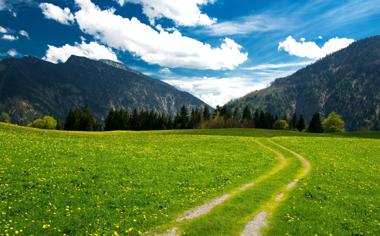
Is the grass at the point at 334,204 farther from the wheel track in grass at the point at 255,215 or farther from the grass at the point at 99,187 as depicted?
the grass at the point at 99,187

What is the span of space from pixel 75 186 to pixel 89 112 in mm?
128670

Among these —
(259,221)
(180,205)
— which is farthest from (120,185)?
(259,221)

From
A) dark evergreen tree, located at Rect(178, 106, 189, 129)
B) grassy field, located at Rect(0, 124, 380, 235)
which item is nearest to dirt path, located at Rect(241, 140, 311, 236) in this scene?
grassy field, located at Rect(0, 124, 380, 235)

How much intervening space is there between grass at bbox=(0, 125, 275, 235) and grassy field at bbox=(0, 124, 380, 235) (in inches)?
2.1

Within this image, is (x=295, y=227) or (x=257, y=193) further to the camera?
(x=257, y=193)

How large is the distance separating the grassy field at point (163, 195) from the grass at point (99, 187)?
54 millimetres

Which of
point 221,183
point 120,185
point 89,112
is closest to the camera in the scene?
point 120,185

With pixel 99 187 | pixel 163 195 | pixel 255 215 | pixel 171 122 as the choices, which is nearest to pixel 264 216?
pixel 255 215

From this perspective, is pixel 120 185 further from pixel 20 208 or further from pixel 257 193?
pixel 257 193

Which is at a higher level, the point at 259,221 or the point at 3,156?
the point at 3,156

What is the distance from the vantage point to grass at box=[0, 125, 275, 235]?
16.7 meters

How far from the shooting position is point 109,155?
124 feet

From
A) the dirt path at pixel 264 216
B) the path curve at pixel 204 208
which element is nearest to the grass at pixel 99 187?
the path curve at pixel 204 208

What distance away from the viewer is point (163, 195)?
2317 centimetres
